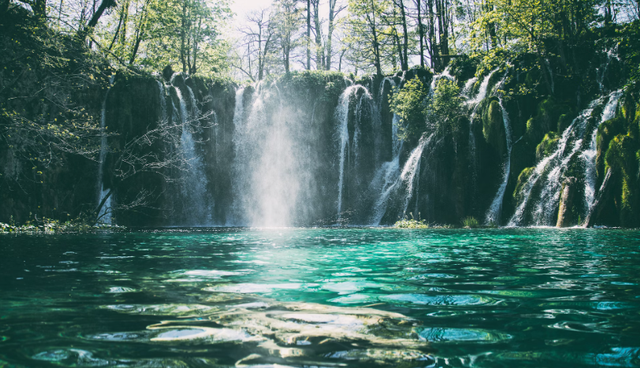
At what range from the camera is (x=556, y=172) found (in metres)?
16.8

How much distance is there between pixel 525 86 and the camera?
20.8m

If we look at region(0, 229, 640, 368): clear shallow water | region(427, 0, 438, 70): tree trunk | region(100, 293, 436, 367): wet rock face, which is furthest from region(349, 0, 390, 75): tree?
region(100, 293, 436, 367): wet rock face

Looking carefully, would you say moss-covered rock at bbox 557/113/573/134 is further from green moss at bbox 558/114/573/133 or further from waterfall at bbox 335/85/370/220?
waterfall at bbox 335/85/370/220

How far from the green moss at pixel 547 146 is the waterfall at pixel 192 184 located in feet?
58.7

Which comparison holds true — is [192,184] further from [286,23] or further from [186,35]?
[286,23]

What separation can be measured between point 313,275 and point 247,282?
789 millimetres

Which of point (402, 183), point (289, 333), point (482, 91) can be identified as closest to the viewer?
point (289, 333)

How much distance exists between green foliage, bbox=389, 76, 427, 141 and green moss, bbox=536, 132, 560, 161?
265 inches

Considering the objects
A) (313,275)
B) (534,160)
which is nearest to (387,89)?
(534,160)

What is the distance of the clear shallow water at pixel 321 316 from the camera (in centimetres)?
166

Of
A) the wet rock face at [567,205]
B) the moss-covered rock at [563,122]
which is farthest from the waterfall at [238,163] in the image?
the moss-covered rock at [563,122]

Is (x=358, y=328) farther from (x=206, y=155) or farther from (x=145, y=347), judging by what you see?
(x=206, y=155)

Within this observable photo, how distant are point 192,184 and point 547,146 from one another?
18870 millimetres

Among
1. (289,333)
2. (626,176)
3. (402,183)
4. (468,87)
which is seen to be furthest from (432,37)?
(289,333)
